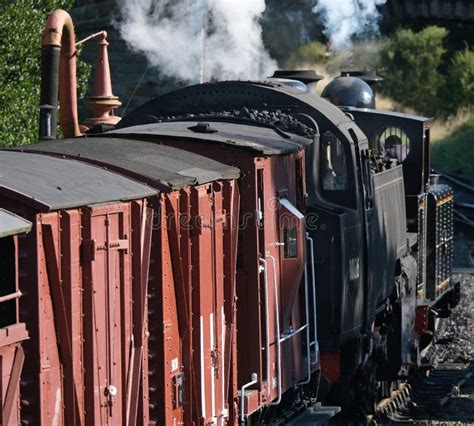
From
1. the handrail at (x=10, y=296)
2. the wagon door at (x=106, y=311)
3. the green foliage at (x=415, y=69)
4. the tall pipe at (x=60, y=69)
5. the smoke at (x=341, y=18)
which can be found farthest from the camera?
the green foliage at (x=415, y=69)

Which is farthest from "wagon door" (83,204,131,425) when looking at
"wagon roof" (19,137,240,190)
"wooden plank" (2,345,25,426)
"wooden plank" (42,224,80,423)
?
"wooden plank" (2,345,25,426)

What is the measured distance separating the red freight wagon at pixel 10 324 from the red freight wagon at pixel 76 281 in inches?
3.5

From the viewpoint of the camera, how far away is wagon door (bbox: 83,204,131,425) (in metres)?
6.38

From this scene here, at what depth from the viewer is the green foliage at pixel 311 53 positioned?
38062 mm

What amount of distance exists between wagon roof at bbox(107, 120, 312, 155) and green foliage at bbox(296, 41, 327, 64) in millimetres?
27676

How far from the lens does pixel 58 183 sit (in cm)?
638

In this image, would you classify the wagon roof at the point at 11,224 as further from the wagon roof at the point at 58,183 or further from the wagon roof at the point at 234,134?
the wagon roof at the point at 234,134

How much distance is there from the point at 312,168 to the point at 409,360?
4683 mm

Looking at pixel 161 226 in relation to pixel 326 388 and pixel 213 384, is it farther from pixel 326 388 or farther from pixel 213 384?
pixel 326 388

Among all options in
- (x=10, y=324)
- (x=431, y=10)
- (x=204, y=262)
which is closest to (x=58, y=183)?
(x=10, y=324)

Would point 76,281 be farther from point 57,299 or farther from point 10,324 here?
point 10,324

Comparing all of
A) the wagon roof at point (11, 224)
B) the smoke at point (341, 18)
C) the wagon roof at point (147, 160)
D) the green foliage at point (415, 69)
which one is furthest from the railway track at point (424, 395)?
the green foliage at point (415, 69)

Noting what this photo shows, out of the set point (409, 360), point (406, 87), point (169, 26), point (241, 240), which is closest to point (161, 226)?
point (241, 240)

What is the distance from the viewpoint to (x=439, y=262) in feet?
55.5
